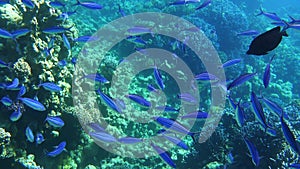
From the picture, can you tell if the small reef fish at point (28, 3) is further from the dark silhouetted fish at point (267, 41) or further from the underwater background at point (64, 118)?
the dark silhouetted fish at point (267, 41)

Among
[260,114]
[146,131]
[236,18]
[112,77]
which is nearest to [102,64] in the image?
[112,77]

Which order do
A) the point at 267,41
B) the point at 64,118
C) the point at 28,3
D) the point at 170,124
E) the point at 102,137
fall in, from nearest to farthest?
the point at 267,41, the point at 170,124, the point at 102,137, the point at 28,3, the point at 64,118

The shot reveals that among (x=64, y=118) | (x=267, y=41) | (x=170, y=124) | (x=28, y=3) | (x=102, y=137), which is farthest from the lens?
(x=64, y=118)

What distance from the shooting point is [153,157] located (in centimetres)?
563

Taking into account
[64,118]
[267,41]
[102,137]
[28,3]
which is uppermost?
[267,41]

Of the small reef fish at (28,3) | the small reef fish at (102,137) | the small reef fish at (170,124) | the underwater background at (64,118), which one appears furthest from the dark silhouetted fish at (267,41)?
the small reef fish at (28,3)

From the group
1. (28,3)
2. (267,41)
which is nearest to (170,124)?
(267,41)

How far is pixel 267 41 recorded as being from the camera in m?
2.39

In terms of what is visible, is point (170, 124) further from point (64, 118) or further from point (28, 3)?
point (28, 3)

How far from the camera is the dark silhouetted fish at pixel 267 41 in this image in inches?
92.5

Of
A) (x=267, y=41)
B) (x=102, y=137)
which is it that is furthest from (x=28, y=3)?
(x=267, y=41)

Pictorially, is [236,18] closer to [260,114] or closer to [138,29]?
[138,29]

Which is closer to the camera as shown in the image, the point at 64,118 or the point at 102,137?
the point at 102,137

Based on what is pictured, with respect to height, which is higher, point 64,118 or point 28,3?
point 28,3
